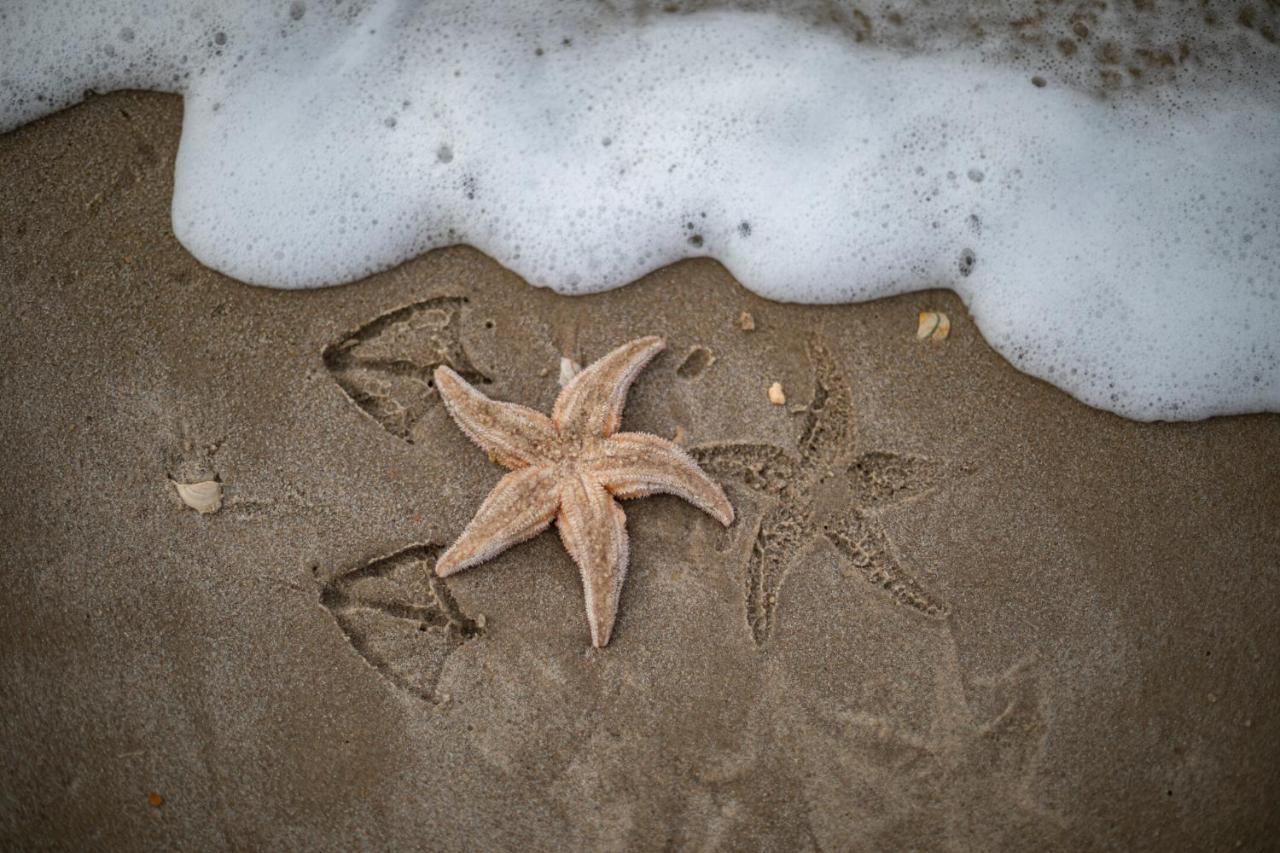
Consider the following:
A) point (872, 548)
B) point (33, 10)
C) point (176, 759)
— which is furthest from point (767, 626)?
point (33, 10)

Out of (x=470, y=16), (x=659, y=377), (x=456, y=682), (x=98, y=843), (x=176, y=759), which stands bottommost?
(x=98, y=843)

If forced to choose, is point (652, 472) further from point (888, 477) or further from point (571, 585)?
point (888, 477)

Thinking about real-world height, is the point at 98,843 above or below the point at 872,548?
below

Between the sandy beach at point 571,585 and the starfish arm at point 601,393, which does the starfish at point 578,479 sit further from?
the sandy beach at point 571,585

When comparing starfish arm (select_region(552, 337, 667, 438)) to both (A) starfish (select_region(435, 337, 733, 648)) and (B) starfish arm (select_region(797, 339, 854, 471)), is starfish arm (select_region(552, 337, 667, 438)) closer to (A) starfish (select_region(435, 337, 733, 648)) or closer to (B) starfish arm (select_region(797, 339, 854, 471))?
(A) starfish (select_region(435, 337, 733, 648))

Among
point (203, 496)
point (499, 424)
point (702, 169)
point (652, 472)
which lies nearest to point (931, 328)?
point (702, 169)

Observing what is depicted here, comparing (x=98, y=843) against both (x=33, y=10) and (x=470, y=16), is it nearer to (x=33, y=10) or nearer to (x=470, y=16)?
(x=33, y=10)

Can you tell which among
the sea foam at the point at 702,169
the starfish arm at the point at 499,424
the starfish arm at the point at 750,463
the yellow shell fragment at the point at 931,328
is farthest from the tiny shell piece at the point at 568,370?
the yellow shell fragment at the point at 931,328

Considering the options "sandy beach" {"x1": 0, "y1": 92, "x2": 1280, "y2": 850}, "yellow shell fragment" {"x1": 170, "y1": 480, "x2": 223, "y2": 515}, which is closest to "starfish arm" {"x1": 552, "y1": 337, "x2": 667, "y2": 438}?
"sandy beach" {"x1": 0, "y1": 92, "x2": 1280, "y2": 850}
